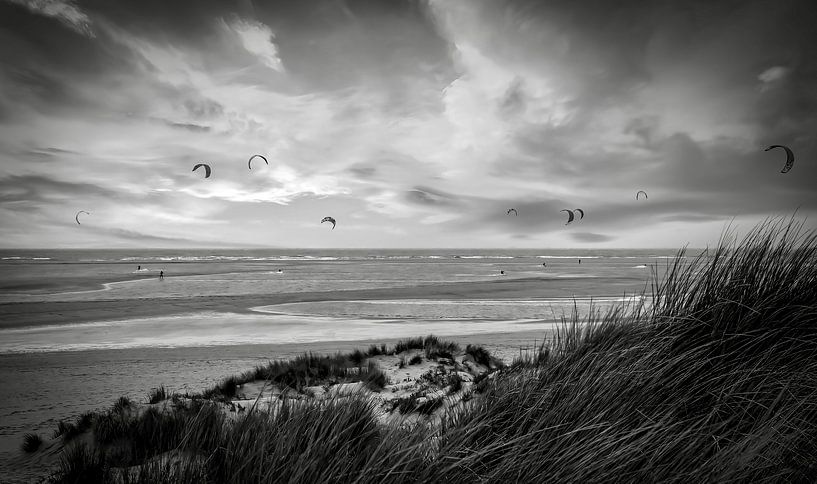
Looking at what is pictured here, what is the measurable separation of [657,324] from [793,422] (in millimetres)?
1312

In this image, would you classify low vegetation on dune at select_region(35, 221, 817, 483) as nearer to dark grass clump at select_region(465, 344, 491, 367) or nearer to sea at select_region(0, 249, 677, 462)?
sea at select_region(0, 249, 677, 462)

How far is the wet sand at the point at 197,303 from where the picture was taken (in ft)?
59.5

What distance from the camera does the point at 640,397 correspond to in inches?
115

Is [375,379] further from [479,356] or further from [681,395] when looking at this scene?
[681,395]

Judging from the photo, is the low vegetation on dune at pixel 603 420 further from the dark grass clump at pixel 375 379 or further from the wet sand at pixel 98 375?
the wet sand at pixel 98 375

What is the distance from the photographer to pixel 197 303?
22922 mm

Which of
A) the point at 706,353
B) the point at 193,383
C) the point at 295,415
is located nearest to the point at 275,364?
the point at 193,383

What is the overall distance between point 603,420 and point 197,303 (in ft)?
80.3

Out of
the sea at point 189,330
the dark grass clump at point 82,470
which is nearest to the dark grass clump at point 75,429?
the sea at point 189,330

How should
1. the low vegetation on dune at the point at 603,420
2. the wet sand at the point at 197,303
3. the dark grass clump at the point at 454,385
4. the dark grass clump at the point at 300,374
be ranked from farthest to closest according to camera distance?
1. the wet sand at the point at 197,303
2. the dark grass clump at the point at 300,374
3. the dark grass clump at the point at 454,385
4. the low vegetation on dune at the point at 603,420

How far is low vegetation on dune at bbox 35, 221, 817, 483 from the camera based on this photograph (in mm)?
2246

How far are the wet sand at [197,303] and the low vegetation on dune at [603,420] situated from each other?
13456 mm

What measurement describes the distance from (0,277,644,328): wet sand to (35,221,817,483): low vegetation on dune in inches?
530

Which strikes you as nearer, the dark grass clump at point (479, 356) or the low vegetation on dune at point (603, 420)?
the low vegetation on dune at point (603, 420)
